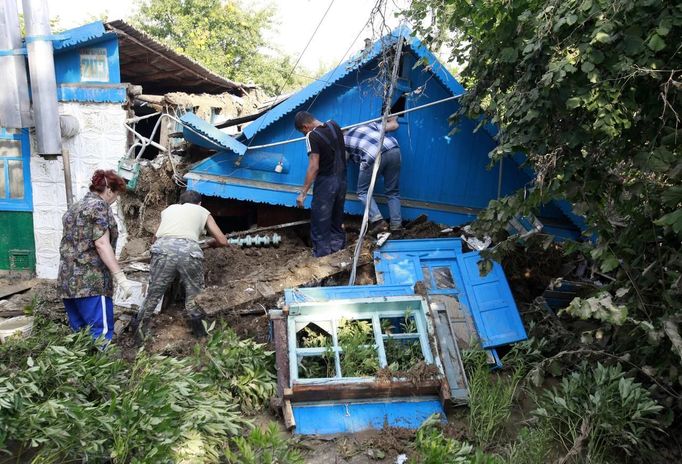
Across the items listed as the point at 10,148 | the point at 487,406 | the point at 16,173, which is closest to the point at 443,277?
the point at 487,406

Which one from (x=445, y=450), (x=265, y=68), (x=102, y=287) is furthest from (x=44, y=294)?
(x=265, y=68)

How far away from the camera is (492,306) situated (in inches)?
227

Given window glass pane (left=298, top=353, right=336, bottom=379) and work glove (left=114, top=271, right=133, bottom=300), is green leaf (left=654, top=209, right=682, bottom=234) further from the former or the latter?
work glove (left=114, top=271, right=133, bottom=300)

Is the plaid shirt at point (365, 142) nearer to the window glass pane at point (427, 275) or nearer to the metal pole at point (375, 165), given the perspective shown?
the metal pole at point (375, 165)

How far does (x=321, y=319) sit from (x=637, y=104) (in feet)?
9.91

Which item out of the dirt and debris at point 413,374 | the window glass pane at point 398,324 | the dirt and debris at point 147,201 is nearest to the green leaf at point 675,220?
the dirt and debris at point 413,374

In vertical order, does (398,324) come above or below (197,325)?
above

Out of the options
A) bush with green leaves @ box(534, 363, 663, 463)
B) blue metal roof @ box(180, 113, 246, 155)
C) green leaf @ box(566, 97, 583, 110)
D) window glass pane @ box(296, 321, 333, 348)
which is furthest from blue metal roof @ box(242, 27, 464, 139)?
bush with green leaves @ box(534, 363, 663, 463)

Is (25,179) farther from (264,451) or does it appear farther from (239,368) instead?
(264,451)

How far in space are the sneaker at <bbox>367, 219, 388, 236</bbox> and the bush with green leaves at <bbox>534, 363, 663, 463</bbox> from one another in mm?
3009

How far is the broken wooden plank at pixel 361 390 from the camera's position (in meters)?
4.42

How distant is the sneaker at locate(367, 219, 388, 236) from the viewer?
680 cm

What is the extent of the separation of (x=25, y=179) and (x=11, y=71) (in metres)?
1.62

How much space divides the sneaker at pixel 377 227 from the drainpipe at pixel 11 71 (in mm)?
4740
